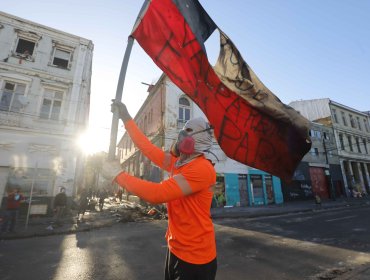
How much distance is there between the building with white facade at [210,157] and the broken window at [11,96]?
33.9 feet

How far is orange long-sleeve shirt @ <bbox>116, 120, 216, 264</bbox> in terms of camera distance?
1.71 m

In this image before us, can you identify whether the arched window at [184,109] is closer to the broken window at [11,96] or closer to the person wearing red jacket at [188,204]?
the broken window at [11,96]

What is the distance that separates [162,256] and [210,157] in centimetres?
1333

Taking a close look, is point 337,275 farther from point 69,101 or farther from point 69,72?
A: point 69,72

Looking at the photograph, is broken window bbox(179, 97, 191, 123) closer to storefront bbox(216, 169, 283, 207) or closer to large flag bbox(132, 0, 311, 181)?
storefront bbox(216, 169, 283, 207)

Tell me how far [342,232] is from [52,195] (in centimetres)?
1535

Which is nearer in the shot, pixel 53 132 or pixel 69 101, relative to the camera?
pixel 53 132

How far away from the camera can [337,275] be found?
4316 mm

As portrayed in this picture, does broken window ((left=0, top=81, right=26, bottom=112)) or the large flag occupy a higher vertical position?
broken window ((left=0, top=81, right=26, bottom=112))

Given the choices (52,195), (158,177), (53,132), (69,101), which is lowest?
(52,195)

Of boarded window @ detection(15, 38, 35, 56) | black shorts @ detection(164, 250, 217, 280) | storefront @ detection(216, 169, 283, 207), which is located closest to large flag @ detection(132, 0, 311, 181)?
black shorts @ detection(164, 250, 217, 280)

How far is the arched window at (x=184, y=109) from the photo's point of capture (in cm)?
2045

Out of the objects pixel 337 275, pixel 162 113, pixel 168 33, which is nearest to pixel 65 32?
pixel 162 113

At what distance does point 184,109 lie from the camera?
20.7m
